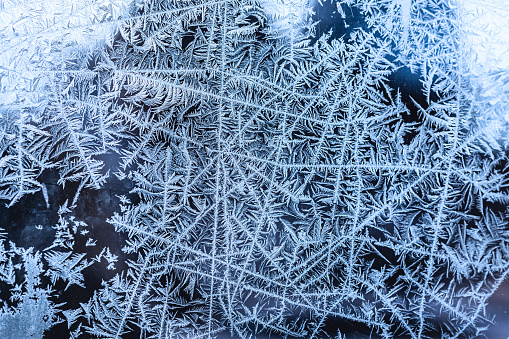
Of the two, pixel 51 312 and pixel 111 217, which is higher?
pixel 111 217

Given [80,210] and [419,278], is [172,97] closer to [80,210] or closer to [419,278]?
[80,210]

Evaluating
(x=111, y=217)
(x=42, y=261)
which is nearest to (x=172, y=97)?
(x=111, y=217)

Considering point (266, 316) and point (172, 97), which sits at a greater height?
point (172, 97)

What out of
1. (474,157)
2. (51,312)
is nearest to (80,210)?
(51,312)

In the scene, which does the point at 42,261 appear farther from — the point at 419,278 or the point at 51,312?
the point at 419,278

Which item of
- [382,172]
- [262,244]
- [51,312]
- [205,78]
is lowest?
Result: [51,312]

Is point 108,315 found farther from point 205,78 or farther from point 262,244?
point 205,78
